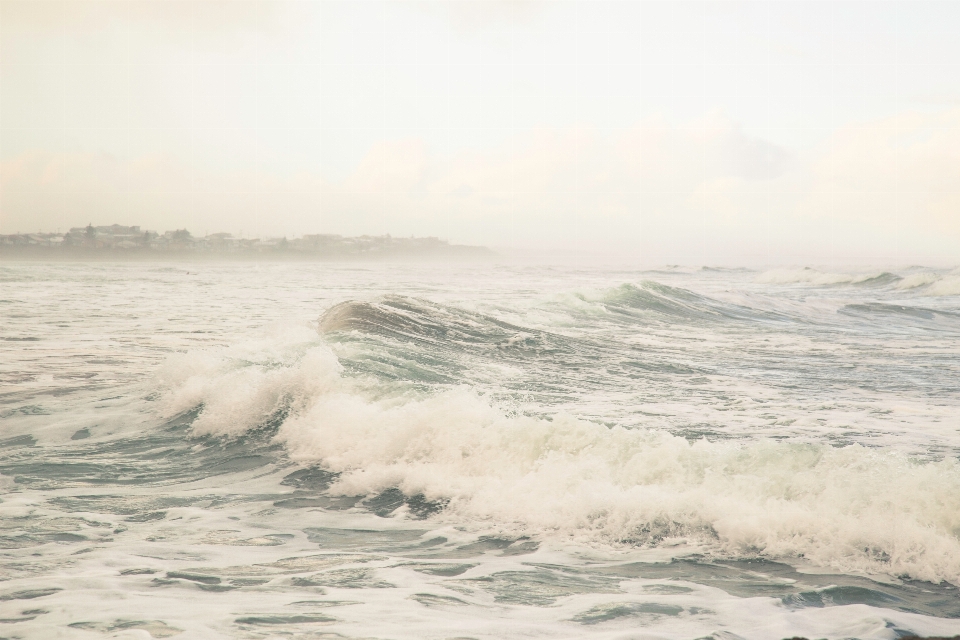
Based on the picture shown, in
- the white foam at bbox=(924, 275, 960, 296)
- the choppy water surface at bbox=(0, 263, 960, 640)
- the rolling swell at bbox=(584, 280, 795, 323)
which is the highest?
the white foam at bbox=(924, 275, 960, 296)

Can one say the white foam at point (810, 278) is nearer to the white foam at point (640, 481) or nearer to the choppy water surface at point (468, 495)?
the choppy water surface at point (468, 495)

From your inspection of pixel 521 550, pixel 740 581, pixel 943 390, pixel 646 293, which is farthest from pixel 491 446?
pixel 646 293

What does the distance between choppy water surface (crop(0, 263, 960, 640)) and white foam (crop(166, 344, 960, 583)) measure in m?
0.02

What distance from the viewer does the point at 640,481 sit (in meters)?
5.81

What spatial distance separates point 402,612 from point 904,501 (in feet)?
11.2

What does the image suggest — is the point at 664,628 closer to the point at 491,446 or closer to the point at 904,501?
the point at 904,501

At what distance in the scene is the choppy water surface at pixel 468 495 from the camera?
3.87m

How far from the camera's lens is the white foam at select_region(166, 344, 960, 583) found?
468cm

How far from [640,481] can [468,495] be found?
55.0 inches

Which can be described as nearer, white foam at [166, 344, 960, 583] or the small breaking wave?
white foam at [166, 344, 960, 583]

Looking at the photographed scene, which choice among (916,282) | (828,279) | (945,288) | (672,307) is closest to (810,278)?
(828,279)

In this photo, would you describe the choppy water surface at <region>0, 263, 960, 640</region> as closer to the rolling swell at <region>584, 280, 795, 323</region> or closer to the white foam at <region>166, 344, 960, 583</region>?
the white foam at <region>166, 344, 960, 583</region>

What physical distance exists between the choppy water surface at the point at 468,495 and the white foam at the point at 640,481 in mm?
21

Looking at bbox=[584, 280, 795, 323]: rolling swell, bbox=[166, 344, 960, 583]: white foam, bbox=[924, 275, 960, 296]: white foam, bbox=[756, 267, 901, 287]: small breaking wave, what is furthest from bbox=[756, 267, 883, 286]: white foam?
bbox=[166, 344, 960, 583]: white foam
